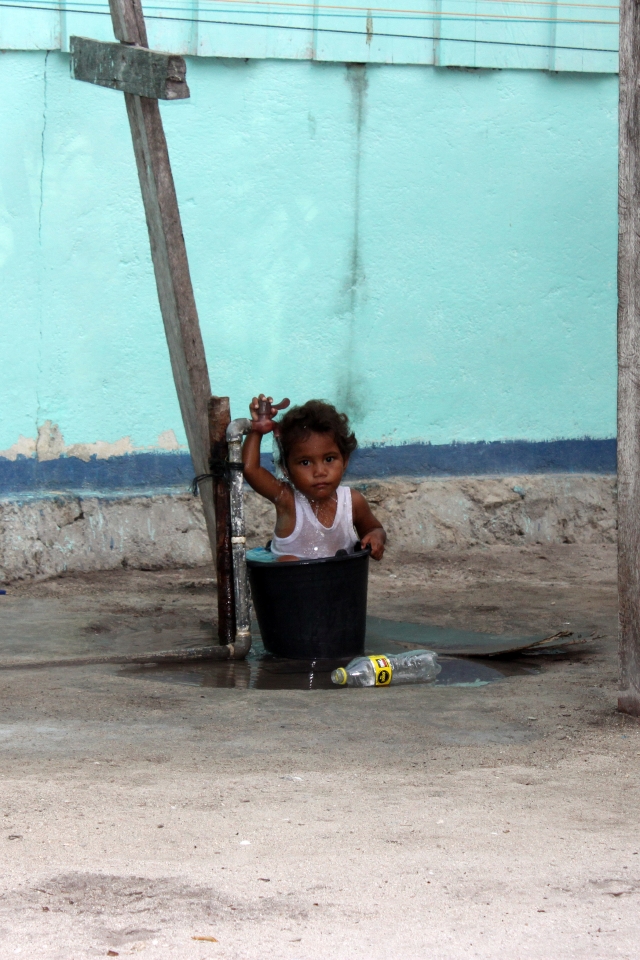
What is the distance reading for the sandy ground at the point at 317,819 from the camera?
2.24m

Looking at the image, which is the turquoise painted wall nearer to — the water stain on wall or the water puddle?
the water stain on wall

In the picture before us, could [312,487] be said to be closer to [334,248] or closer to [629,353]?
[629,353]

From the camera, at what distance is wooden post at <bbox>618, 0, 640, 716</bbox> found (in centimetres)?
357

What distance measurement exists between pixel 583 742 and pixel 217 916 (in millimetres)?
1543

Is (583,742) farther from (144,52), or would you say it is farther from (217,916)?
(144,52)

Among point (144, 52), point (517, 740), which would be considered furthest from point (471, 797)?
point (144, 52)

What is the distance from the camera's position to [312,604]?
4695 millimetres

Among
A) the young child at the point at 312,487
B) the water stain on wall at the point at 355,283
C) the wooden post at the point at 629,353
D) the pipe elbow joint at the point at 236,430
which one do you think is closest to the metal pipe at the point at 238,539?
the pipe elbow joint at the point at 236,430

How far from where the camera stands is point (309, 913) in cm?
231

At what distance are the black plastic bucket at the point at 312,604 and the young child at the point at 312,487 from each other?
0.97 ft

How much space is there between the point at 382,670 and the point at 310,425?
3.73 feet

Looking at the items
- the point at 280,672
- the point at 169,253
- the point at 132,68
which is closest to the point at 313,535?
the point at 280,672

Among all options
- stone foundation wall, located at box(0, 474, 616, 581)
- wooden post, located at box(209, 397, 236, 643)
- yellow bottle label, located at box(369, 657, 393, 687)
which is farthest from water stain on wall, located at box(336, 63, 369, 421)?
yellow bottle label, located at box(369, 657, 393, 687)

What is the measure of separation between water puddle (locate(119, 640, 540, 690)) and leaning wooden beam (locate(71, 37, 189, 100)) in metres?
2.23
